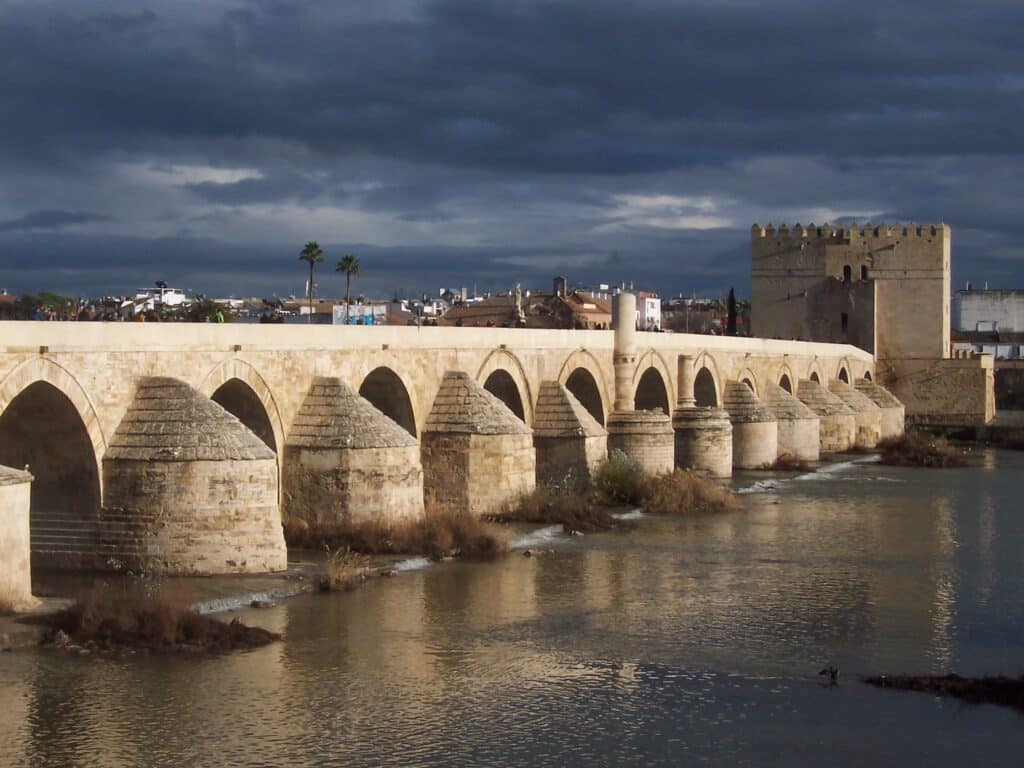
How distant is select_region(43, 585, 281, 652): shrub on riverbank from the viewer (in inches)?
471

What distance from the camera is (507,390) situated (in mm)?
23500

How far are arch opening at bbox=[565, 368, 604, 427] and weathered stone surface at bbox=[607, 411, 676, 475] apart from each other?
73 centimetres

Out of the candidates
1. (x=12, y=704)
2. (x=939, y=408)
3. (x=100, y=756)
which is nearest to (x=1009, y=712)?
(x=100, y=756)

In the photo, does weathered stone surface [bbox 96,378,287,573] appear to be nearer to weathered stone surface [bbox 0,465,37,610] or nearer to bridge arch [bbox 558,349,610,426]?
Result: weathered stone surface [bbox 0,465,37,610]

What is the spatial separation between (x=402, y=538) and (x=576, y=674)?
5.39 m

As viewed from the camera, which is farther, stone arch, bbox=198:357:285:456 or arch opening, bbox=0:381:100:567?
stone arch, bbox=198:357:285:456

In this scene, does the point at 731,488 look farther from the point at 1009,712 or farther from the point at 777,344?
the point at 1009,712

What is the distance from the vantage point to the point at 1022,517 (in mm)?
22609

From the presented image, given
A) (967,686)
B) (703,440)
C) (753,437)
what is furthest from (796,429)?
(967,686)

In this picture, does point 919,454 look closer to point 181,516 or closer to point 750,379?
point 750,379

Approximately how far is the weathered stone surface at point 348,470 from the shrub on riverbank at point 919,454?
18.2 metres

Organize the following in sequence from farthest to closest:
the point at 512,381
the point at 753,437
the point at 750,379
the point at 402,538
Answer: the point at 750,379 < the point at 753,437 < the point at 512,381 < the point at 402,538

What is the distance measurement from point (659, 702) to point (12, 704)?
169 inches

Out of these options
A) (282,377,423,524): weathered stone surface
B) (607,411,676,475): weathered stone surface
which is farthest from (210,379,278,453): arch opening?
(607,411,676,475): weathered stone surface
